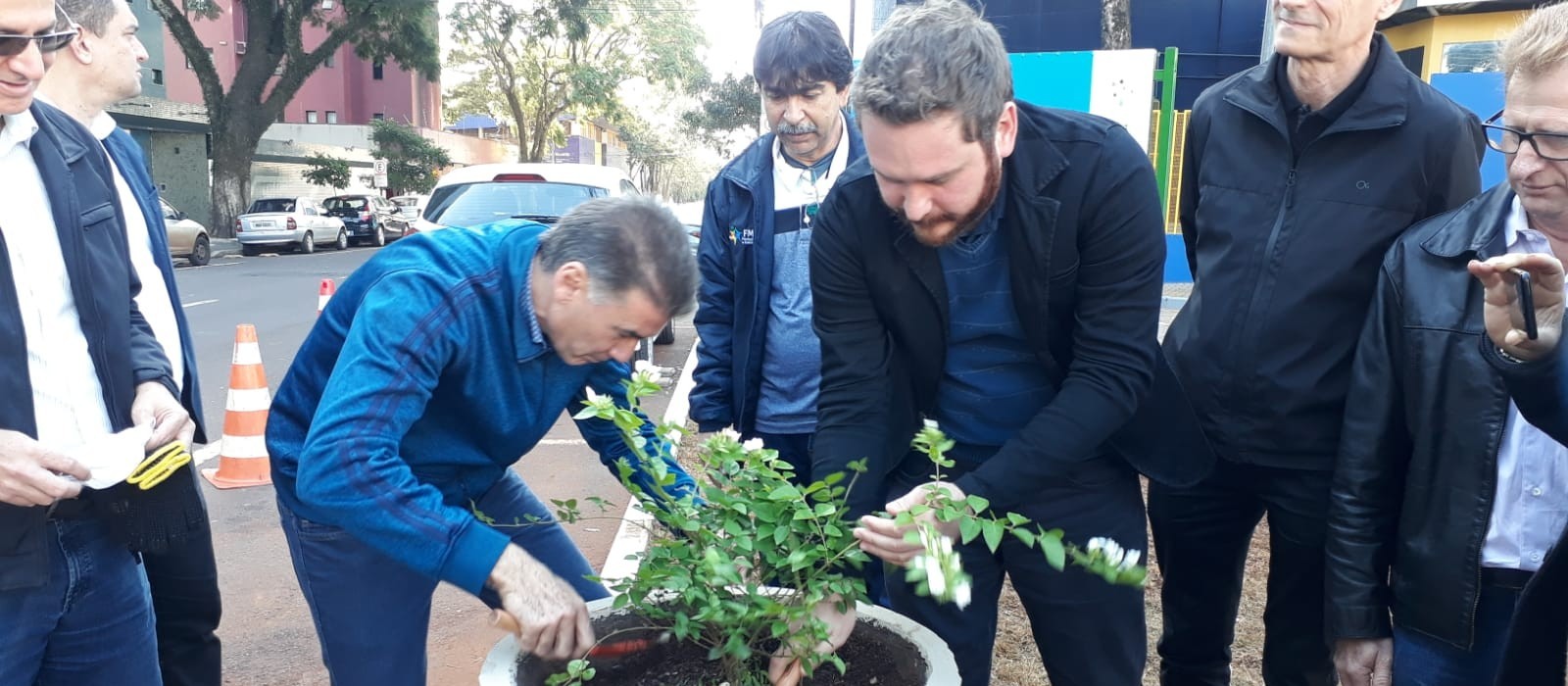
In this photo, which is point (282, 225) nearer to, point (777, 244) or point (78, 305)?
point (777, 244)

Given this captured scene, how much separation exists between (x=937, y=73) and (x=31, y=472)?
1.58 metres

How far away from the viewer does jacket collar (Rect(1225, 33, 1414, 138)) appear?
88.4 inches

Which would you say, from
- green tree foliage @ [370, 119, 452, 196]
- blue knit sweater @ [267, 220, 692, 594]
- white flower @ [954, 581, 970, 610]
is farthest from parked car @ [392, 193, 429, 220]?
white flower @ [954, 581, 970, 610]

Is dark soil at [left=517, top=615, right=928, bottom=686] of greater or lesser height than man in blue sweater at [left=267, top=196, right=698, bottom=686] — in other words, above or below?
below

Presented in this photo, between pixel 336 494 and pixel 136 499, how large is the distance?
643mm

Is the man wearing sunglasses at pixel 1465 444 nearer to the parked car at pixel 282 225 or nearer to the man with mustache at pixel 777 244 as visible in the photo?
the man with mustache at pixel 777 244

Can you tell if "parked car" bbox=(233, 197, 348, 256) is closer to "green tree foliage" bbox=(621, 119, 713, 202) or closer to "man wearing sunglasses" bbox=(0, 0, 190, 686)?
"man wearing sunglasses" bbox=(0, 0, 190, 686)

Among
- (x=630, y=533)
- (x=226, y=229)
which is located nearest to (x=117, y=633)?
(x=630, y=533)

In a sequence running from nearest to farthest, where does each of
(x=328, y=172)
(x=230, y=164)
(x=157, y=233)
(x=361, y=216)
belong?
(x=157, y=233) → (x=230, y=164) → (x=361, y=216) → (x=328, y=172)

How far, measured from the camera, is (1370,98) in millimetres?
2266

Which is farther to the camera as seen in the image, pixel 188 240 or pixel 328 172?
pixel 328 172

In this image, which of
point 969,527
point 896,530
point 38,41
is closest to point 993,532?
point 969,527

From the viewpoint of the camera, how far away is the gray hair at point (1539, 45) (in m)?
1.73

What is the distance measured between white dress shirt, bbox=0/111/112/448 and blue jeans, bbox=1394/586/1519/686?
8.03ft
